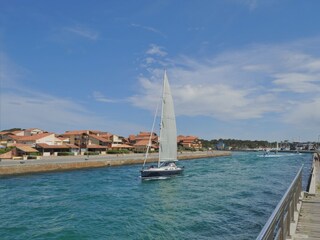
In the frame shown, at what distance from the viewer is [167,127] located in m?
48.1

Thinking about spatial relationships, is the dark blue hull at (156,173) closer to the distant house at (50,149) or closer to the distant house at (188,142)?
the distant house at (50,149)

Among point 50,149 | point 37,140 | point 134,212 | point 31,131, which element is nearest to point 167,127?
point 134,212

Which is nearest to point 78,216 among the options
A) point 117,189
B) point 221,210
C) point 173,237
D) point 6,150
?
point 173,237

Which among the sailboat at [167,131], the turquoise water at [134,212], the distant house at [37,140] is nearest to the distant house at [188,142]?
the distant house at [37,140]

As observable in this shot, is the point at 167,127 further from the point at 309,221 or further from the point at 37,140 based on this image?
the point at 37,140

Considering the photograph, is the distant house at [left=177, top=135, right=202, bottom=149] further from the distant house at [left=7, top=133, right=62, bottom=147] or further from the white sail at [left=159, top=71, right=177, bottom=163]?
the white sail at [left=159, top=71, right=177, bottom=163]

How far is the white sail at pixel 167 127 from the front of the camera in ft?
157

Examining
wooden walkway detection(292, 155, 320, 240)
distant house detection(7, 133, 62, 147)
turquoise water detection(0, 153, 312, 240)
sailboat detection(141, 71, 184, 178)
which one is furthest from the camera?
distant house detection(7, 133, 62, 147)

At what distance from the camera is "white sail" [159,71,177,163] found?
157 ft

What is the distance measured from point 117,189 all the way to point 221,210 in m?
15.5

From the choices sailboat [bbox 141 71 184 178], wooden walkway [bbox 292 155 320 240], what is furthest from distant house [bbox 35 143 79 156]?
wooden walkway [bbox 292 155 320 240]

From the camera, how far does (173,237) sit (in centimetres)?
1658

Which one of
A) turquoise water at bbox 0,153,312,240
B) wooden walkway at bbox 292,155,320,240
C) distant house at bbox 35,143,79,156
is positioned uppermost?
distant house at bbox 35,143,79,156

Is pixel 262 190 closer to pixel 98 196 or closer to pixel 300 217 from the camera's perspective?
pixel 98 196
